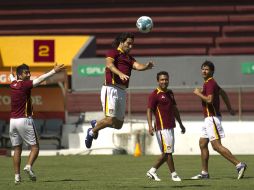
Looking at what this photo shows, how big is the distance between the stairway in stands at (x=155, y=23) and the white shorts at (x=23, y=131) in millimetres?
21106

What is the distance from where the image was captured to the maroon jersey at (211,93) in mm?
16641

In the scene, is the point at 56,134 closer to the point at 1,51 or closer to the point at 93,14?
the point at 1,51

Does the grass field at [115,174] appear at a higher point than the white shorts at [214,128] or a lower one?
lower

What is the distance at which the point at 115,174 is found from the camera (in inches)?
713

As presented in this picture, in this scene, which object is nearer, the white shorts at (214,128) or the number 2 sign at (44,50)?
the white shorts at (214,128)

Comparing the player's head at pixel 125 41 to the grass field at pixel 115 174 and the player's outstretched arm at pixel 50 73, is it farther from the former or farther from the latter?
the grass field at pixel 115 174

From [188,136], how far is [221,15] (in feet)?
33.3

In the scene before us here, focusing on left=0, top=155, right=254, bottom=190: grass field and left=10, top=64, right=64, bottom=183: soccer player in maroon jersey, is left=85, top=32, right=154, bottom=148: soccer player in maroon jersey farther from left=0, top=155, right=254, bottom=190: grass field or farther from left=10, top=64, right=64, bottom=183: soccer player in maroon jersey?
left=10, top=64, right=64, bottom=183: soccer player in maroon jersey

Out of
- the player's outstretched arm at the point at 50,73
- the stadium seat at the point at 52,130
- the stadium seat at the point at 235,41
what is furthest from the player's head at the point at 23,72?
the stadium seat at the point at 235,41

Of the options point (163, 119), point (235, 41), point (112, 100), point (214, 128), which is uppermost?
point (235, 41)

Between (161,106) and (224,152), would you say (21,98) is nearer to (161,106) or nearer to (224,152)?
(161,106)

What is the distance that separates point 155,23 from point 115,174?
19.3 metres

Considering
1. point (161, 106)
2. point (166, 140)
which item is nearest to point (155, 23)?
point (161, 106)

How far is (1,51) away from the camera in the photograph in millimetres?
32812
